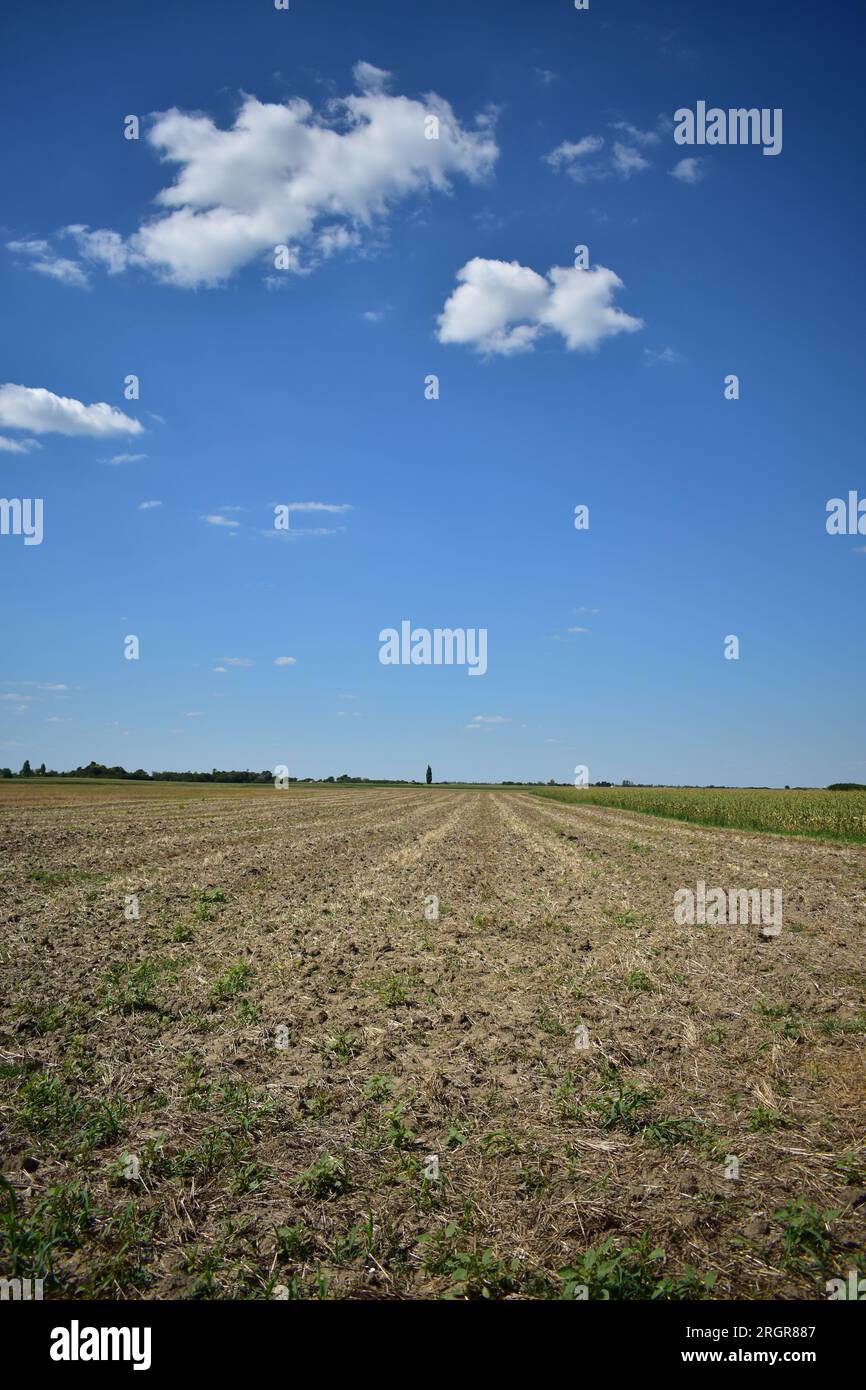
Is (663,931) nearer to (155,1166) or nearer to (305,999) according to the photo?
(305,999)

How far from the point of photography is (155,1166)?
5.14 meters

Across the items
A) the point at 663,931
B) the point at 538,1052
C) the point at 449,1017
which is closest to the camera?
the point at 538,1052

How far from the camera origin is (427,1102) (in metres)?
6.19

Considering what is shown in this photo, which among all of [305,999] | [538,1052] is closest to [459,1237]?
[538,1052]

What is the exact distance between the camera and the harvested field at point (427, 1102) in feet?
13.9

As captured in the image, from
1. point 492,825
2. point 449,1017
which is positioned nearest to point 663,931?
point 449,1017

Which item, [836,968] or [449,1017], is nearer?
[449,1017]

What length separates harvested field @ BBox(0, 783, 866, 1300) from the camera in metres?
4.24
